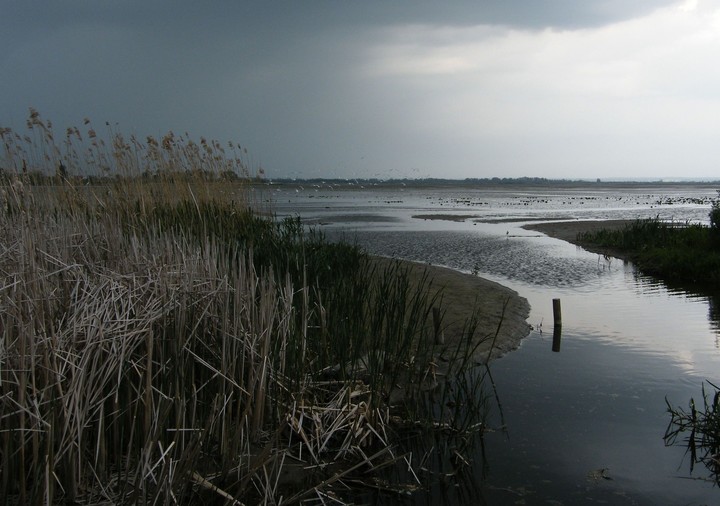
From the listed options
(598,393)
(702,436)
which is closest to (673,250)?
(598,393)

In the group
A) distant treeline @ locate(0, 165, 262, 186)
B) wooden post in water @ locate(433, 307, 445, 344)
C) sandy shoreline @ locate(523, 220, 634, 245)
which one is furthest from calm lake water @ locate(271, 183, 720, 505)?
sandy shoreline @ locate(523, 220, 634, 245)

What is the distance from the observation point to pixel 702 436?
5148mm

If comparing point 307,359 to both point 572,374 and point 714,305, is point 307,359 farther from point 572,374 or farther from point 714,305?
point 714,305

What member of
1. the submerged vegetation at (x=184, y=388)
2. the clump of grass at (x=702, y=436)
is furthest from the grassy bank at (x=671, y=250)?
the submerged vegetation at (x=184, y=388)

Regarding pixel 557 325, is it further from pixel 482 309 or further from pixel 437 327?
pixel 437 327

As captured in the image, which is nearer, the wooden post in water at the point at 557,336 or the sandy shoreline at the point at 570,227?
the wooden post in water at the point at 557,336

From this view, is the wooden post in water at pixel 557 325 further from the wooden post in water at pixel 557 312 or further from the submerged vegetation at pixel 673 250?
the submerged vegetation at pixel 673 250

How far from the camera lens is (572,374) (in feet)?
22.7

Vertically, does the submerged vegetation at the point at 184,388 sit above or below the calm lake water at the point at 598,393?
above

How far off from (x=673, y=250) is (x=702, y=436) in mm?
10827

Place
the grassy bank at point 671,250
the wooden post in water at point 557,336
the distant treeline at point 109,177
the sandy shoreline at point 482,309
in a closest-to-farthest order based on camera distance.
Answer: the sandy shoreline at point 482,309
the wooden post in water at point 557,336
the distant treeline at point 109,177
the grassy bank at point 671,250

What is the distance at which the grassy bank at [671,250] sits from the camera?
13.4 m

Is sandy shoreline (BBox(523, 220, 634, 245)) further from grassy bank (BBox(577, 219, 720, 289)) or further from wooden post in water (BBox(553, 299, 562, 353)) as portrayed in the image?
wooden post in water (BBox(553, 299, 562, 353))

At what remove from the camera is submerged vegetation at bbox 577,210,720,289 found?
13.4 metres
